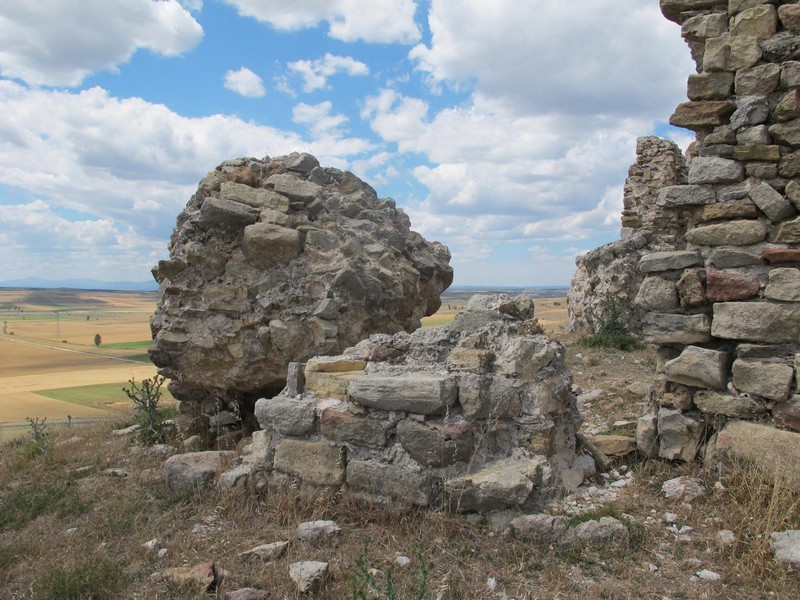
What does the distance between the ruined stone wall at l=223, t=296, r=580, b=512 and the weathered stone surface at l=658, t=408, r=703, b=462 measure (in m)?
0.68

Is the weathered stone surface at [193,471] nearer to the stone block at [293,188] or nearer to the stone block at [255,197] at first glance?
the stone block at [255,197]

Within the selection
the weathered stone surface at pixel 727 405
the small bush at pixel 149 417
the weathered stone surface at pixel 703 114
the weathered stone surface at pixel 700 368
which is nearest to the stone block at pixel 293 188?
the small bush at pixel 149 417

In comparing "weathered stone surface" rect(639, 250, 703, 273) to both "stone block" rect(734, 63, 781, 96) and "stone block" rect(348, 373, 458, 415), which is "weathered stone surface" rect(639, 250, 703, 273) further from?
"stone block" rect(348, 373, 458, 415)

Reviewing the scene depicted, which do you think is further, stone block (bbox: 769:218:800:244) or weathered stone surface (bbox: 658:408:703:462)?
weathered stone surface (bbox: 658:408:703:462)

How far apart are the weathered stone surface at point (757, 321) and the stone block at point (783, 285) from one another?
0.06 metres

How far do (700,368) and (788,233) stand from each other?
3.69 ft

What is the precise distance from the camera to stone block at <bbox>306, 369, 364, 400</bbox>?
423cm

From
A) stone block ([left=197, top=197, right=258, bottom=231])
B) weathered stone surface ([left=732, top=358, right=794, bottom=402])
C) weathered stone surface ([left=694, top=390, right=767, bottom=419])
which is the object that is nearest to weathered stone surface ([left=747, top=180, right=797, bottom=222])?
weathered stone surface ([left=732, top=358, right=794, bottom=402])

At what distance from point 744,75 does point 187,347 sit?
6.03 meters

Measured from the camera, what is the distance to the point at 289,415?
4.25 metres

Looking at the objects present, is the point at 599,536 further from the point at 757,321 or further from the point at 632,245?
the point at 632,245

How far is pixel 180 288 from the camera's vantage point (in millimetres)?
6637

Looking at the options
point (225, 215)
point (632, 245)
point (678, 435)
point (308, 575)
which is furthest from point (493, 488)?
point (632, 245)

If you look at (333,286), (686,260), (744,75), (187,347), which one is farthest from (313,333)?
(744,75)
